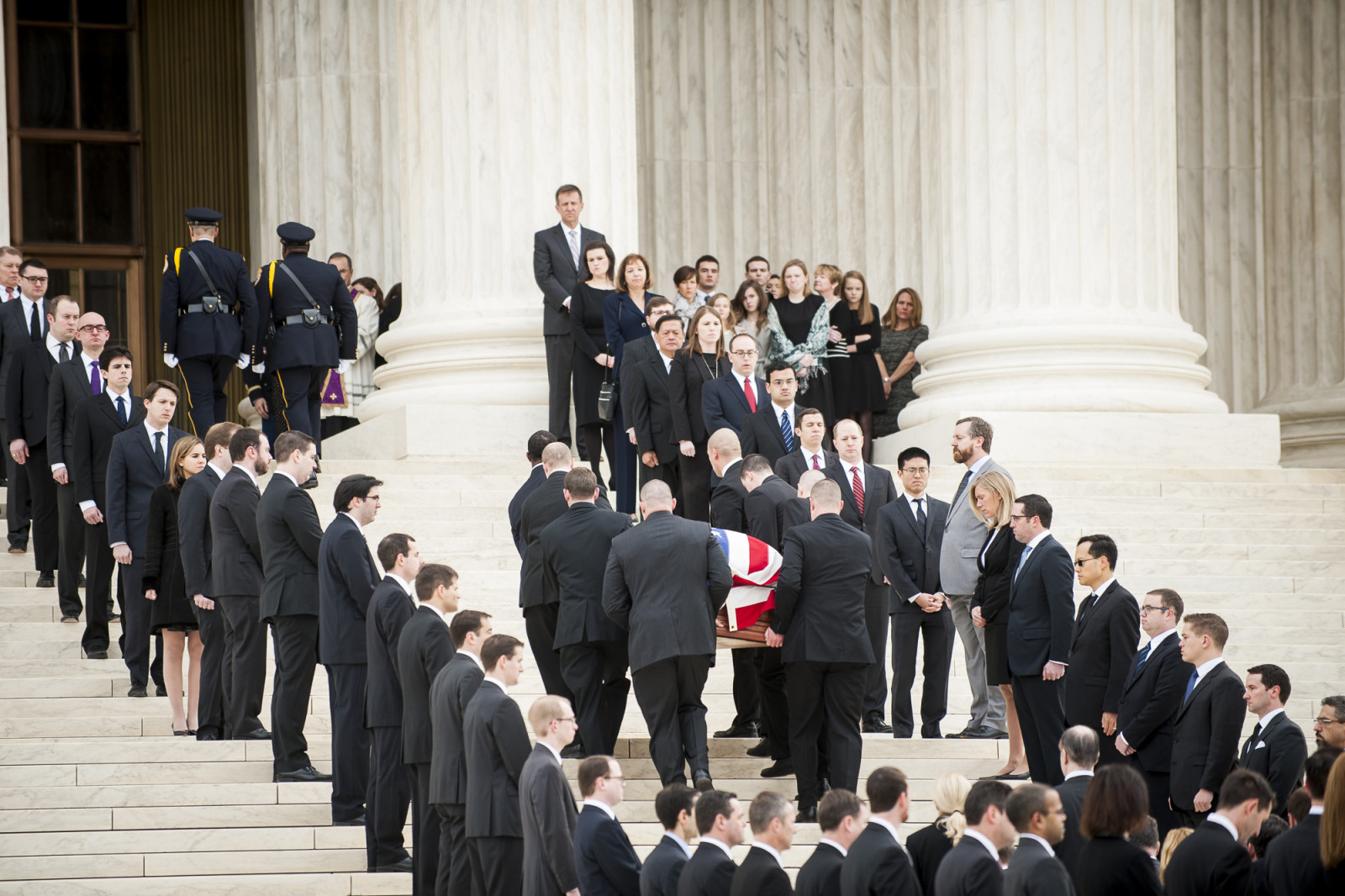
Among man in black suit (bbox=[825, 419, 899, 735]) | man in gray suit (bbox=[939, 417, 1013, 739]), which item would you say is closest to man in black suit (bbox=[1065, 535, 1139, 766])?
man in gray suit (bbox=[939, 417, 1013, 739])

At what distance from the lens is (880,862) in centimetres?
654

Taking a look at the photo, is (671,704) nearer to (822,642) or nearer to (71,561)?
(822,642)

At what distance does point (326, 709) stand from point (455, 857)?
2.68 m

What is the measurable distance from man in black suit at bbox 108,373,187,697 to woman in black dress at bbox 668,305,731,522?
292 cm

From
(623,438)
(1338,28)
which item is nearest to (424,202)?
(623,438)

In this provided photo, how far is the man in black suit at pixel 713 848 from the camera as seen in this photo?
6746mm

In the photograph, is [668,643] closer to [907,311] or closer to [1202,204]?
[907,311]

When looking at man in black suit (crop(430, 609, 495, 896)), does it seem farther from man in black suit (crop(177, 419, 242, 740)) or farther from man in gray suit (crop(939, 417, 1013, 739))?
man in gray suit (crop(939, 417, 1013, 739))

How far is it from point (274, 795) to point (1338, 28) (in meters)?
13.9

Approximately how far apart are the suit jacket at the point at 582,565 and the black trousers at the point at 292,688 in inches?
46.4

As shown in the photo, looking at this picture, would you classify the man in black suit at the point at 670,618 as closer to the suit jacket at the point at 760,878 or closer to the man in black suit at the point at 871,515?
the man in black suit at the point at 871,515

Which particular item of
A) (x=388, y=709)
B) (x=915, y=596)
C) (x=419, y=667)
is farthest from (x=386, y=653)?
(x=915, y=596)

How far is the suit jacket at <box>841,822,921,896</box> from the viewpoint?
6.54 meters

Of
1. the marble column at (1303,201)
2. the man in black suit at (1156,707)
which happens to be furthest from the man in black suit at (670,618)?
the marble column at (1303,201)
